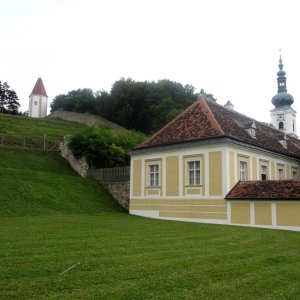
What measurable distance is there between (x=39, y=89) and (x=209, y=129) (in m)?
70.9

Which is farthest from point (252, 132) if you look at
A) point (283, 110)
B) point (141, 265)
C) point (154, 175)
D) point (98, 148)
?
point (283, 110)

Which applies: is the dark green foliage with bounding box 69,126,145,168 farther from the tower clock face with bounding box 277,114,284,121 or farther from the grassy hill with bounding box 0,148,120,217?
the tower clock face with bounding box 277,114,284,121

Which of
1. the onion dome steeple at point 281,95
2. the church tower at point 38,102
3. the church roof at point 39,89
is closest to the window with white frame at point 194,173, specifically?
the onion dome steeple at point 281,95

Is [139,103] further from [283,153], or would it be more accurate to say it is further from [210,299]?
[210,299]

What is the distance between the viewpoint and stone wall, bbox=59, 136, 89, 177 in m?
35.4

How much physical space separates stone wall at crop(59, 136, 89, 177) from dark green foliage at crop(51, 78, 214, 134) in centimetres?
2226

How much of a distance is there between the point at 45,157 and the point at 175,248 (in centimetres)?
2923

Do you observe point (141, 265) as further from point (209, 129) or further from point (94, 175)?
point (94, 175)

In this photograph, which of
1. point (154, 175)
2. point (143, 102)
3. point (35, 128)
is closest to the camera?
point (154, 175)

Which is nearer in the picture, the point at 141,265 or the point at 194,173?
the point at 141,265

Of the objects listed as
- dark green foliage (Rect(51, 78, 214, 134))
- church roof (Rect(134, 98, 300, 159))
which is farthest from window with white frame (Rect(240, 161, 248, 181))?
dark green foliage (Rect(51, 78, 214, 134))

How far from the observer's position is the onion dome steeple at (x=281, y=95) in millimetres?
56062

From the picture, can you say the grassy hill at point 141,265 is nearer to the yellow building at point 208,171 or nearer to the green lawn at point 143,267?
the green lawn at point 143,267

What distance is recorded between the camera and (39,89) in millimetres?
88375
